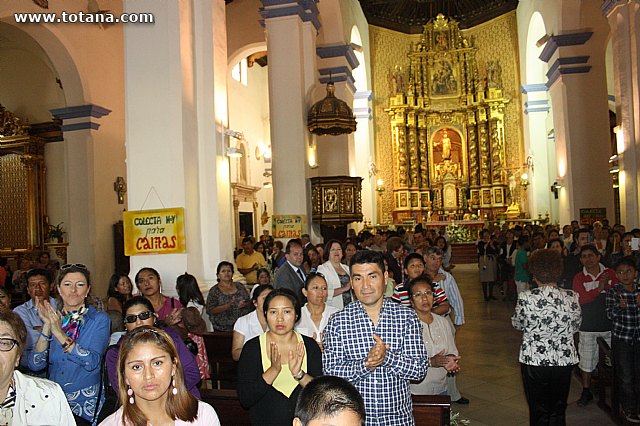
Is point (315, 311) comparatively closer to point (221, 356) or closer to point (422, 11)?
point (221, 356)

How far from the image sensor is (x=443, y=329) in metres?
4.56

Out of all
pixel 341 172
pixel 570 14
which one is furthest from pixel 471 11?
pixel 341 172

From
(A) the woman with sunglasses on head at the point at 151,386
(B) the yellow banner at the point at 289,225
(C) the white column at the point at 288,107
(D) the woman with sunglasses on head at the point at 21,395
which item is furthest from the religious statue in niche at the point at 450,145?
(D) the woman with sunglasses on head at the point at 21,395

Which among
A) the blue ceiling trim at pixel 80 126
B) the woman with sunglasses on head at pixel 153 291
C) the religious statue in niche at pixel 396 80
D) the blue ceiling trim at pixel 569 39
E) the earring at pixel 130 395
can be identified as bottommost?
the earring at pixel 130 395

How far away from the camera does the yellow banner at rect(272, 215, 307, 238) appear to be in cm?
1166

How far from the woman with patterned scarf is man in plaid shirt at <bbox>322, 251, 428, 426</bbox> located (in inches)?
59.1

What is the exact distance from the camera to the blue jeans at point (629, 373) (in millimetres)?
5094

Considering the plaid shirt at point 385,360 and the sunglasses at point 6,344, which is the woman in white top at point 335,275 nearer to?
the plaid shirt at point 385,360

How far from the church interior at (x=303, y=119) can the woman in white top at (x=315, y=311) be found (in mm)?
2477

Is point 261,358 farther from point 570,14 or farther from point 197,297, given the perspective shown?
point 570,14

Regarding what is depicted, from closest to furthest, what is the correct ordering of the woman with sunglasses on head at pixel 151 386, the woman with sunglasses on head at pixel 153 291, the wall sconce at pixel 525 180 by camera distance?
the woman with sunglasses on head at pixel 151 386 < the woman with sunglasses on head at pixel 153 291 < the wall sconce at pixel 525 180

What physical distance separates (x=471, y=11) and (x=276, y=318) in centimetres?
2816

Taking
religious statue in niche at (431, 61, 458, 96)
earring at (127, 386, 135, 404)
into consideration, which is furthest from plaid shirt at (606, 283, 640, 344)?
religious statue in niche at (431, 61, 458, 96)

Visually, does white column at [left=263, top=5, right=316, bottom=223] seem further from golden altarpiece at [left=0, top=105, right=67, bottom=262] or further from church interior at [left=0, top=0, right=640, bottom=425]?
golden altarpiece at [left=0, top=105, right=67, bottom=262]
